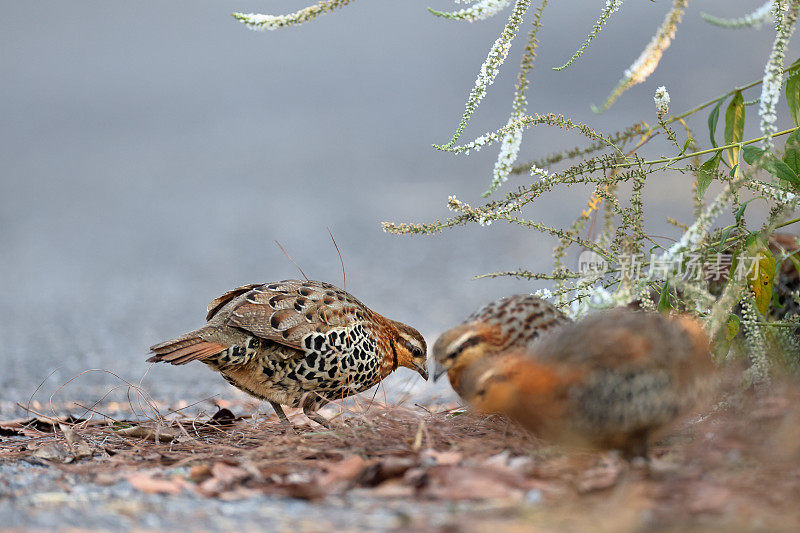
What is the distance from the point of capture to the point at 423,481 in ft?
8.61

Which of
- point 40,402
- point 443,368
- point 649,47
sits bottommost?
point 40,402

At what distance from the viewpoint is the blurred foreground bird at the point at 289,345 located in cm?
430

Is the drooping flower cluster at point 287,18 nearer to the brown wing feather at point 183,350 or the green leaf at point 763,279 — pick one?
the brown wing feather at point 183,350

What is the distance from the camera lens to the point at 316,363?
14.5 ft

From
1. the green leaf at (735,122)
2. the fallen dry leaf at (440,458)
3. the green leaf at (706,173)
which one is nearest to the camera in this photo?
the fallen dry leaf at (440,458)

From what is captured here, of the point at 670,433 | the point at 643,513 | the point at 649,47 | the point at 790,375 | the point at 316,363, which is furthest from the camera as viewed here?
the point at 316,363

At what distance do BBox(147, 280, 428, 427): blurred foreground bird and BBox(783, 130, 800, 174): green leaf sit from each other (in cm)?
247

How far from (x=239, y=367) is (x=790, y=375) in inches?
118

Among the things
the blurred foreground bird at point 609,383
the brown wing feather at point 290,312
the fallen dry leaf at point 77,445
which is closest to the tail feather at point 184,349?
the brown wing feather at point 290,312

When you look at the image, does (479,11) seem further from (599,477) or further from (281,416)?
(281,416)

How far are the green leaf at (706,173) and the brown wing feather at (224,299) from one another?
258 centimetres

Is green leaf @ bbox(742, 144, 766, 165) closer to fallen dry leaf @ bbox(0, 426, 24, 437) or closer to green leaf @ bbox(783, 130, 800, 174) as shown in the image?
green leaf @ bbox(783, 130, 800, 174)

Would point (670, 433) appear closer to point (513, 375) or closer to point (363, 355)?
point (513, 375)

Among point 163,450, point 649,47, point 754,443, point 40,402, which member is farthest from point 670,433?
point 40,402
